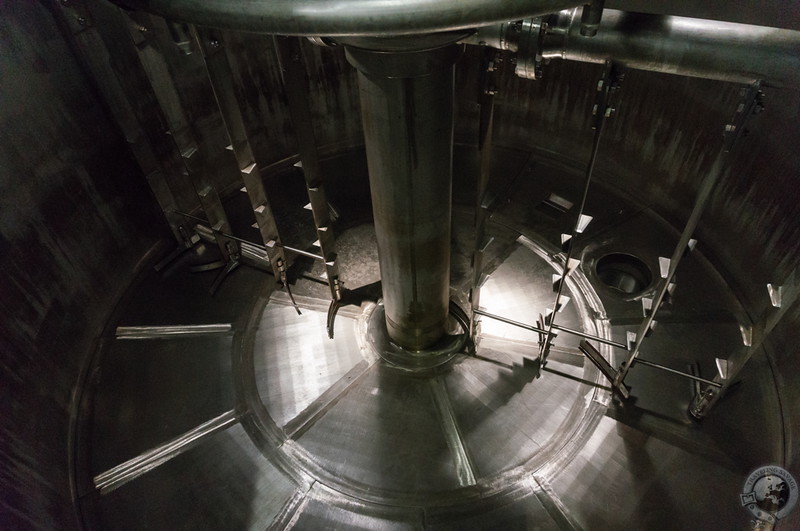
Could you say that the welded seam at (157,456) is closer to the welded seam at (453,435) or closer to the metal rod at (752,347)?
the welded seam at (453,435)

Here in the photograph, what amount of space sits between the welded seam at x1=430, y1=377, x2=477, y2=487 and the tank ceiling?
0.02 metres

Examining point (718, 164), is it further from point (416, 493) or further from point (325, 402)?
point (325, 402)

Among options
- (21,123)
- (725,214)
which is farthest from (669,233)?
(21,123)

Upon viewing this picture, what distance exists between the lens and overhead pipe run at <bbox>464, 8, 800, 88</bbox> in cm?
199

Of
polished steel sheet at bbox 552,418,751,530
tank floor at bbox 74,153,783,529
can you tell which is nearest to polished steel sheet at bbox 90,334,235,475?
tank floor at bbox 74,153,783,529

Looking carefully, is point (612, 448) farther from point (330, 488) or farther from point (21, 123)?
point (21, 123)

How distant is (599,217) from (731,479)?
8.27ft

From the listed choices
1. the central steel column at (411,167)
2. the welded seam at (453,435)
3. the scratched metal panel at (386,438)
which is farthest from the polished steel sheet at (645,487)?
the central steel column at (411,167)

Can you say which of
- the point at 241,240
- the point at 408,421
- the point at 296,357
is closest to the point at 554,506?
the point at 408,421

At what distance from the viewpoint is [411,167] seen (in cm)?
270

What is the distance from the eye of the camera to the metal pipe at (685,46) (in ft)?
6.51

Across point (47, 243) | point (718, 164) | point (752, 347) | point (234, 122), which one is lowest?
point (752, 347)

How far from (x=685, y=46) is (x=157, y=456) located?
13.0ft

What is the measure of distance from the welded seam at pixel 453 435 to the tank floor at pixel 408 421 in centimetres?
1
